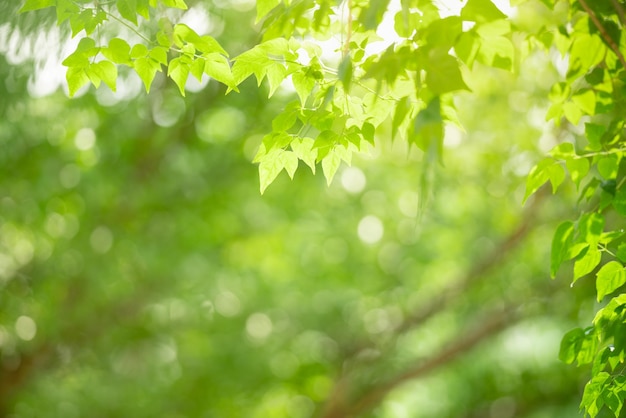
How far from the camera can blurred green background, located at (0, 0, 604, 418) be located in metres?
4.69

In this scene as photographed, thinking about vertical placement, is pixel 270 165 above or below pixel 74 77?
below

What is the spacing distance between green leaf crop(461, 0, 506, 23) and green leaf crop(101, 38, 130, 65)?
2.31 feet

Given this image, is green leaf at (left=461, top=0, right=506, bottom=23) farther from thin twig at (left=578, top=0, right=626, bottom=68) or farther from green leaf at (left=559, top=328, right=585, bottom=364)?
green leaf at (left=559, top=328, right=585, bottom=364)

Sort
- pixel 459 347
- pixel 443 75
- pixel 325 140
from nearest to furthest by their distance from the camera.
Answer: pixel 443 75, pixel 325 140, pixel 459 347

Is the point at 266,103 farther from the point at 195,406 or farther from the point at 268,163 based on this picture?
the point at 195,406

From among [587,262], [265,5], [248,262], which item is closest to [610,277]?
[587,262]

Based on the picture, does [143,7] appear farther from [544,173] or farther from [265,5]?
[544,173]

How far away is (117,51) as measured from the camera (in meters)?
1.29

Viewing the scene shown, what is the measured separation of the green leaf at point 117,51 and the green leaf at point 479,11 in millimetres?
703

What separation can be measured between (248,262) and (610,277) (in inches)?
207

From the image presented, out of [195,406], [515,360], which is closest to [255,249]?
[195,406]

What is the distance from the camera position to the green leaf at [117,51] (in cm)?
129

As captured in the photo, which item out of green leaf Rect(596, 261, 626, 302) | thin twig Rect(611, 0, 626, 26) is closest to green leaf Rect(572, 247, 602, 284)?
green leaf Rect(596, 261, 626, 302)

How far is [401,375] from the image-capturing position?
5.76 m
